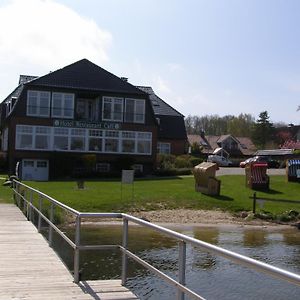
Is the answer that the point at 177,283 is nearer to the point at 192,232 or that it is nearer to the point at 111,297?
the point at 111,297

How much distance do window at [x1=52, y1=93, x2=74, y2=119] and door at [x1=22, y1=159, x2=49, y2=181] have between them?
4.65m

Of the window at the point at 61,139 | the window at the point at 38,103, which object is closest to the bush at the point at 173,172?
the window at the point at 61,139

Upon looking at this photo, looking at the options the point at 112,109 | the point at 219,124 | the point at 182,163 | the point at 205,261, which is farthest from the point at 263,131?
the point at 205,261

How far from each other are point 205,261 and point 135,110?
143 ft

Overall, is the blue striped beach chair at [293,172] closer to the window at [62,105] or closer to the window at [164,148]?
the window at [62,105]

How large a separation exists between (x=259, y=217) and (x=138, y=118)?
27030 millimetres

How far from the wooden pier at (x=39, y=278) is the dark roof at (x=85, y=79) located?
39635mm

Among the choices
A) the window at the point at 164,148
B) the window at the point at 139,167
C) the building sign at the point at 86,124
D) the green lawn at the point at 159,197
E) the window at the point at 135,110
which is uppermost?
the window at the point at 135,110

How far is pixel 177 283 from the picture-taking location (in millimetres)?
5895

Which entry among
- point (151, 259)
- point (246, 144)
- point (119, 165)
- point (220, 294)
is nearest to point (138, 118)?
point (119, 165)

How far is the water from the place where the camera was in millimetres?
8594

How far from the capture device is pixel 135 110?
55156mm

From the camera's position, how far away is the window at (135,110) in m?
54.9

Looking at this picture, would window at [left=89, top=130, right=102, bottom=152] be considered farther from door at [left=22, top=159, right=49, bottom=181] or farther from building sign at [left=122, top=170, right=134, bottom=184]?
building sign at [left=122, top=170, right=134, bottom=184]
